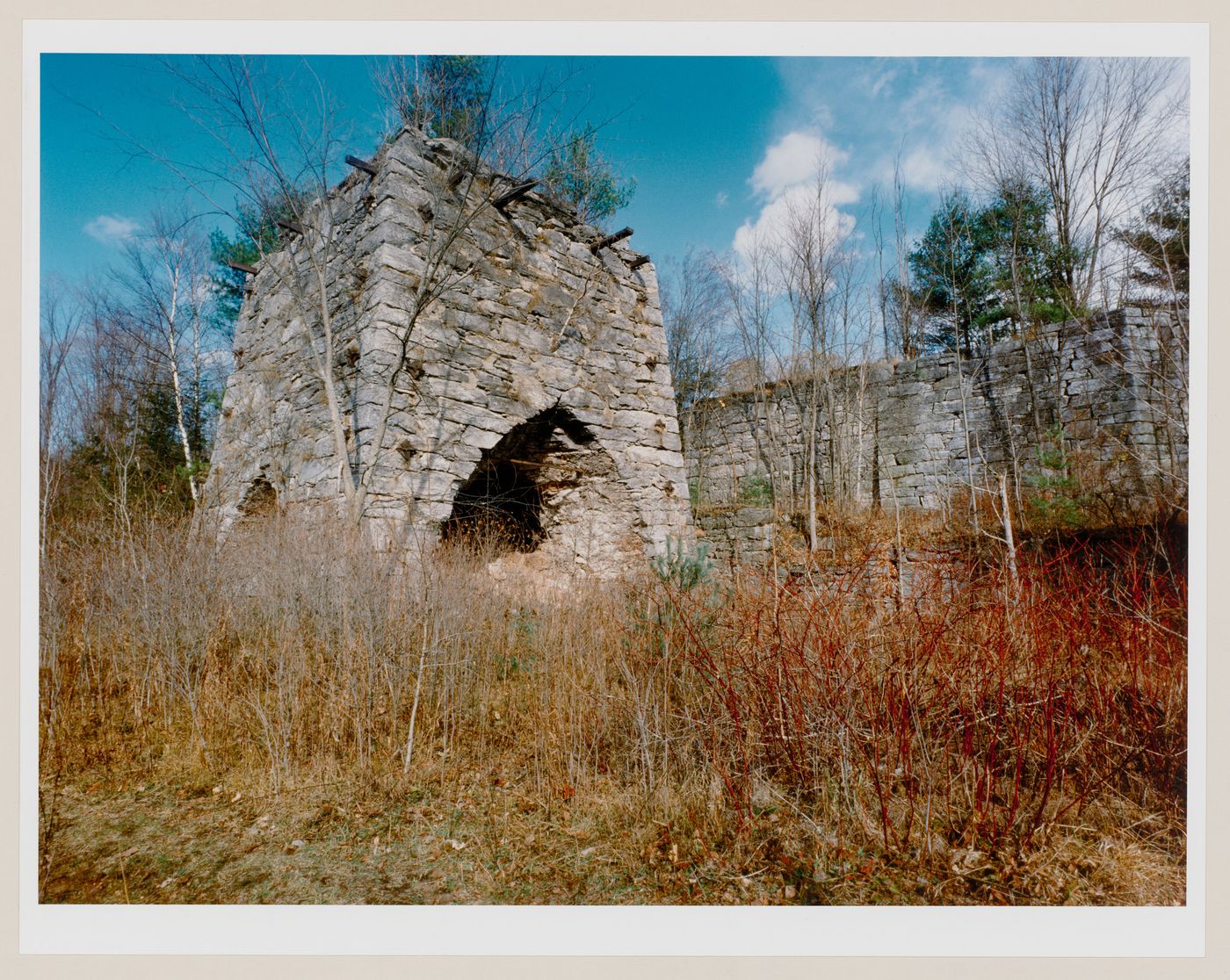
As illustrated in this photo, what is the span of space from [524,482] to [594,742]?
4.11 meters

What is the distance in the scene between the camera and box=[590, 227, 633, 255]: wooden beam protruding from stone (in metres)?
6.89

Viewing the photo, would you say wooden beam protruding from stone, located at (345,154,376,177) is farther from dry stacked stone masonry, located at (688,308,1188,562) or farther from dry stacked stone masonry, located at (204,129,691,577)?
dry stacked stone masonry, located at (688,308,1188,562)

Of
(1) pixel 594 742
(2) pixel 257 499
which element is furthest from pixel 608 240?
(1) pixel 594 742

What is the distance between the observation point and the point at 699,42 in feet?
8.61

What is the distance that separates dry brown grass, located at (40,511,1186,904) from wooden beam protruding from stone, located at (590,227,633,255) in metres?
4.63

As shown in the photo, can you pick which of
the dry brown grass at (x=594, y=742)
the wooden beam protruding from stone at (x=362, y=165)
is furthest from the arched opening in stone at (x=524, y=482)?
the wooden beam protruding from stone at (x=362, y=165)

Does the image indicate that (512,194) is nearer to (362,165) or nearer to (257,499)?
(362,165)

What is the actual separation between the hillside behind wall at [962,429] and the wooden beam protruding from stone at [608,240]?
506 centimetres

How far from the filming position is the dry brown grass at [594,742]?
7.30 feet

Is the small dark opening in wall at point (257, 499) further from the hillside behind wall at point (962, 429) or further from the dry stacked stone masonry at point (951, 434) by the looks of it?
the hillside behind wall at point (962, 429)

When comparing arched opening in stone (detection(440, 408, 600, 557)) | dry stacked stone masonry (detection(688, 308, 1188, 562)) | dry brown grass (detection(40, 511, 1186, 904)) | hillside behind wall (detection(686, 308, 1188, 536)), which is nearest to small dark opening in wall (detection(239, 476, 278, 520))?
arched opening in stone (detection(440, 408, 600, 557))

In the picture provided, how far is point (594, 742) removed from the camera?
9.65 feet
